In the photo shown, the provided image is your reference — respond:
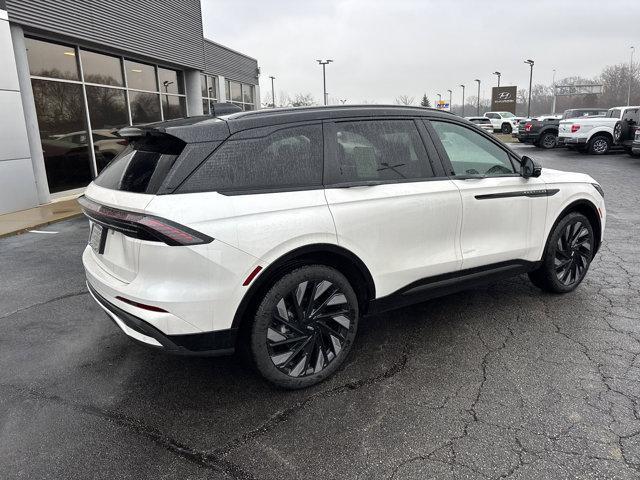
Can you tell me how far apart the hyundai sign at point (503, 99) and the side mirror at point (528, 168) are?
5353 cm

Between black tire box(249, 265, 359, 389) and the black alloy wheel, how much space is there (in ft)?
7.56

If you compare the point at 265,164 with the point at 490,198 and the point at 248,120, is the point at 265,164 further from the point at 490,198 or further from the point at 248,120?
the point at 490,198

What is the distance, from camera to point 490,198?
3.66 meters

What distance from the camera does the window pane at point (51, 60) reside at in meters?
10.4

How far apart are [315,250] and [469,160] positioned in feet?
5.47

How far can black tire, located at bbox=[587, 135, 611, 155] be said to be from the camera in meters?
18.7

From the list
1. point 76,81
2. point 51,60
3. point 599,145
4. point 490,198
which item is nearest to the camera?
point 490,198

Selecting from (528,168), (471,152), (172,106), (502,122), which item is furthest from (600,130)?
(502,122)

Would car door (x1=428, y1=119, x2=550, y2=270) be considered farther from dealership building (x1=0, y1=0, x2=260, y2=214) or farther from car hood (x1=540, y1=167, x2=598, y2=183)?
dealership building (x1=0, y1=0, x2=260, y2=214)

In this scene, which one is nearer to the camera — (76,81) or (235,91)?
(76,81)

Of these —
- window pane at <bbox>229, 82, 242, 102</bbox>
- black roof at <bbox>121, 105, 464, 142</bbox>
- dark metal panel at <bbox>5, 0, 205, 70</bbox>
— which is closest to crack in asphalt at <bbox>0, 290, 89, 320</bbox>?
black roof at <bbox>121, 105, 464, 142</bbox>

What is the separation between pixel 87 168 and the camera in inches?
477

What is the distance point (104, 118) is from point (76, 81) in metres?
1.27

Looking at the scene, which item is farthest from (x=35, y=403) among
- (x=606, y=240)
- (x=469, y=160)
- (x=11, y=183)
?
(x=11, y=183)
